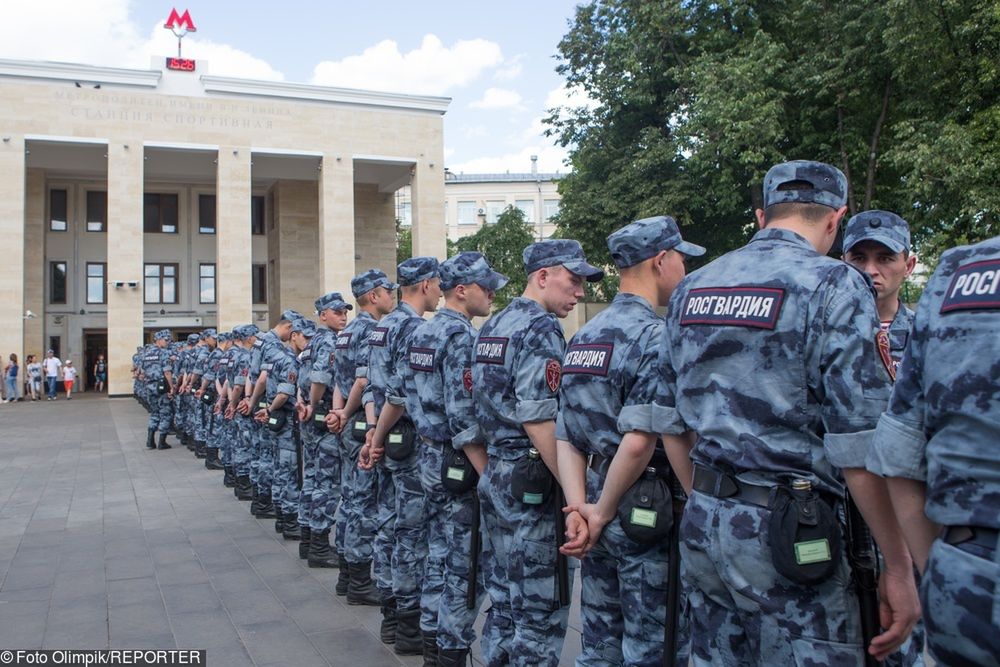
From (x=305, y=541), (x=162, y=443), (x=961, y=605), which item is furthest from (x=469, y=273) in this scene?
(x=162, y=443)

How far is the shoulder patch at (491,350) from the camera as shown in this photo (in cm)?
368

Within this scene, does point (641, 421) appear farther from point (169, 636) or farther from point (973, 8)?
point (973, 8)

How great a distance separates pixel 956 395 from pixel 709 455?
0.87 meters

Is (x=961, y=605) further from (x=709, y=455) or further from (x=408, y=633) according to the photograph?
(x=408, y=633)

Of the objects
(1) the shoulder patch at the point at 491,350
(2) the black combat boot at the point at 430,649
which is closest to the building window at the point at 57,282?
(2) the black combat boot at the point at 430,649

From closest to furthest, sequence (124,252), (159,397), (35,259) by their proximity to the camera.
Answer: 1. (159,397)
2. (124,252)
3. (35,259)

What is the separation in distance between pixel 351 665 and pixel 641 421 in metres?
2.67

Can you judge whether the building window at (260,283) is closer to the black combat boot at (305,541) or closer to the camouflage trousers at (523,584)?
the black combat boot at (305,541)

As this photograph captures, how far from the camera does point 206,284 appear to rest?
4125 centimetres

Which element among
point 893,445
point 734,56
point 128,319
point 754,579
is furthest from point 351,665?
point 128,319

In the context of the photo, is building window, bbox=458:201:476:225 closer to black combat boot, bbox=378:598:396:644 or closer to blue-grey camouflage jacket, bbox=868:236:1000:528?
black combat boot, bbox=378:598:396:644

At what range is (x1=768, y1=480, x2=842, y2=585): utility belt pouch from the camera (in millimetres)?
2157

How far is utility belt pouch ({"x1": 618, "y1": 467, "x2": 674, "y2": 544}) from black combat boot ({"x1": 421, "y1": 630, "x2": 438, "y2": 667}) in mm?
1891

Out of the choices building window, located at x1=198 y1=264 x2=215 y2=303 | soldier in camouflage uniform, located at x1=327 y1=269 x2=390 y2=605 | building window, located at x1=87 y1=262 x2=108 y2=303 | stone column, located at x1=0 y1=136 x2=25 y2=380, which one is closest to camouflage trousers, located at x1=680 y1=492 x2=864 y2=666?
soldier in camouflage uniform, located at x1=327 y1=269 x2=390 y2=605
